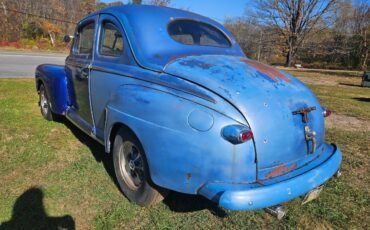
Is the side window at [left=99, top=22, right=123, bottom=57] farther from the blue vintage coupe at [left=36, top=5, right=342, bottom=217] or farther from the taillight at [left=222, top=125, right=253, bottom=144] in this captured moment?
the taillight at [left=222, top=125, right=253, bottom=144]

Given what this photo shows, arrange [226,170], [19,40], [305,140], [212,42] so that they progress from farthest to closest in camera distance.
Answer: [19,40], [212,42], [305,140], [226,170]

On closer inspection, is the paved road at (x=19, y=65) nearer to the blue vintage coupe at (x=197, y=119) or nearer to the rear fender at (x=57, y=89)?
the rear fender at (x=57, y=89)

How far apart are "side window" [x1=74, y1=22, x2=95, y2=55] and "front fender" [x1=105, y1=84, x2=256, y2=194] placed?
1.75 metres

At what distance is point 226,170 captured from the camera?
2406 millimetres

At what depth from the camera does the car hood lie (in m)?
2.49

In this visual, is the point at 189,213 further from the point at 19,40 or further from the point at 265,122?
the point at 19,40

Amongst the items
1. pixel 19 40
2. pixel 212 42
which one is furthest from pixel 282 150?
pixel 19 40

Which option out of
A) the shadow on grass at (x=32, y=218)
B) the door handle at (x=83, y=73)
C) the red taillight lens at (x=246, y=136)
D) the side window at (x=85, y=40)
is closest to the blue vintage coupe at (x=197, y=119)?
the red taillight lens at (x=246, y=136)

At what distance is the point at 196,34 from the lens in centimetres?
373

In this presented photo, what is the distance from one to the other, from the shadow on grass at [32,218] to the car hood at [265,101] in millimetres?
1648

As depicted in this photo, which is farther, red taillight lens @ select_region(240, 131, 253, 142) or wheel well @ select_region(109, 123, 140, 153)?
wheel well @ select_region(109, 123, 140, 153)

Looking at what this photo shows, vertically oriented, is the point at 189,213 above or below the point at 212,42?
below

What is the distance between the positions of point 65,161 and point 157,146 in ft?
6.75

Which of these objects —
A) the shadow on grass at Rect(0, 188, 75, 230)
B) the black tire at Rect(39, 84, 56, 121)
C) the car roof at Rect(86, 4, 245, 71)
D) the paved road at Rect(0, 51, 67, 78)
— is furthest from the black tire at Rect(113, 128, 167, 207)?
the paved road at Rect(0, 51, 67, 78)
